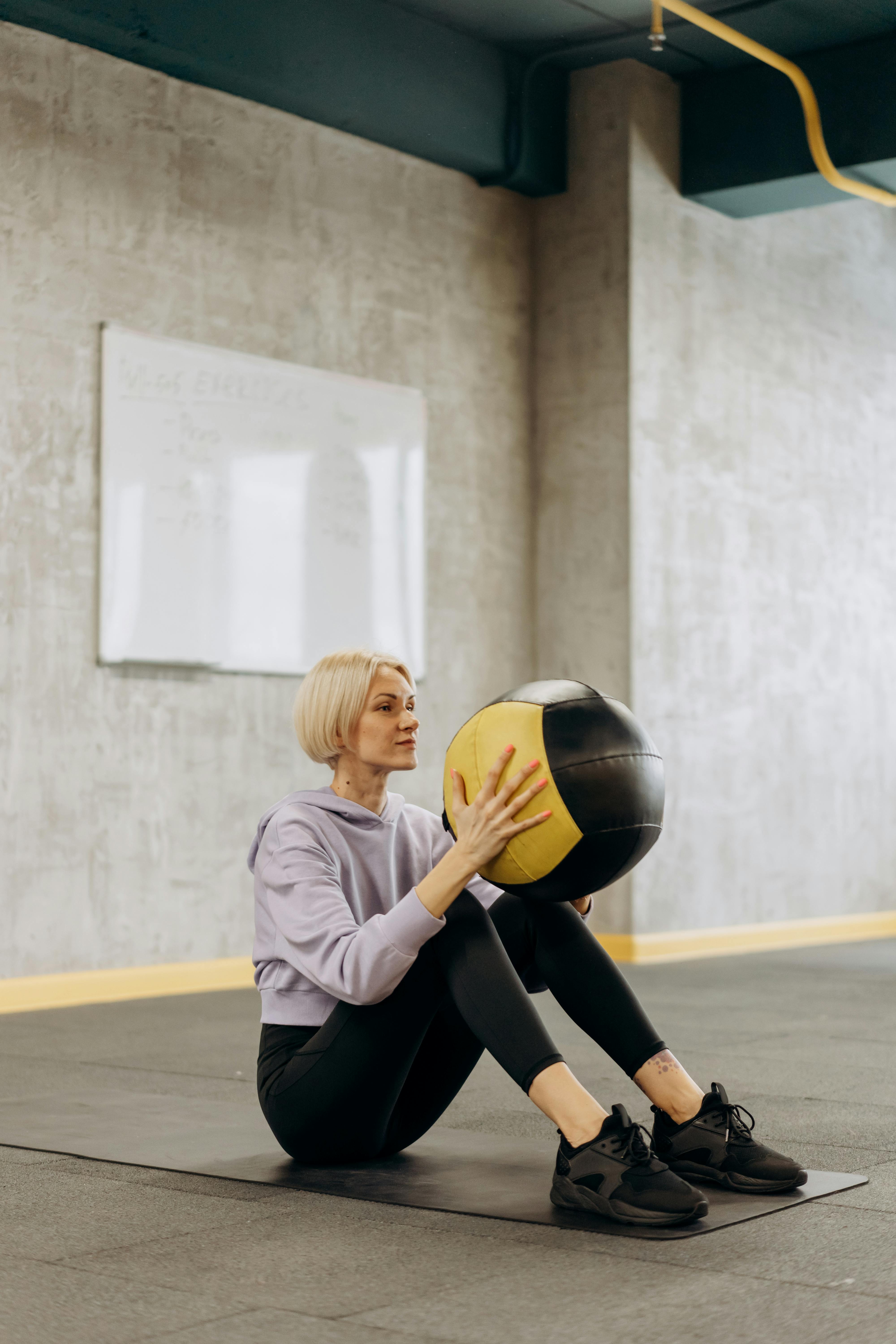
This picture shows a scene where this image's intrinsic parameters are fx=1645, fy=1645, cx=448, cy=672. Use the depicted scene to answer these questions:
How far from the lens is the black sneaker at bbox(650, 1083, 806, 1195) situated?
7.67 ft

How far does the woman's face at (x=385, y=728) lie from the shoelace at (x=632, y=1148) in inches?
24.8

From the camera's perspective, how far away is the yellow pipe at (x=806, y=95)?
17.4ft

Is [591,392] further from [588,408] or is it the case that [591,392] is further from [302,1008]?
[302,1008]

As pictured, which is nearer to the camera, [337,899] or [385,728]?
[337,899]

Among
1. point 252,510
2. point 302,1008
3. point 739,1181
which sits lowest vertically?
point 739,1181

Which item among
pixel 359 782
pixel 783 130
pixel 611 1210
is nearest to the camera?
pixel 611 1210

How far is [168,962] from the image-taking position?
5.21 metres

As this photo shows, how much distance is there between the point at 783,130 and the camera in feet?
19.8

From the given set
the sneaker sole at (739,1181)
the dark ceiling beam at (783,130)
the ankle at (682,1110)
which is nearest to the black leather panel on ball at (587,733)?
the ankle at (682,1110)

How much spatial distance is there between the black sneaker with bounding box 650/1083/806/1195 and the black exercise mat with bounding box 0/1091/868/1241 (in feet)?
0.07

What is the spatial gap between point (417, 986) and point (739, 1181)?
544 millimetres

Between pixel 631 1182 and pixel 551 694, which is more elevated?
pixel 551 694

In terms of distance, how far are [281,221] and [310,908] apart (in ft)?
12.4

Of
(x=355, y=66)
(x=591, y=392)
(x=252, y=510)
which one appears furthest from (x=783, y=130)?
(x=252, y=510)
